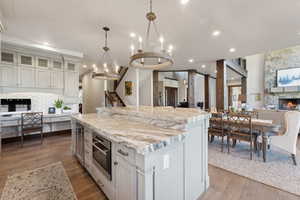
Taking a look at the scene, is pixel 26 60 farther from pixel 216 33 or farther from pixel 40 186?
pixel 216 33

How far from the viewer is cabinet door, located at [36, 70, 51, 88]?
444cm

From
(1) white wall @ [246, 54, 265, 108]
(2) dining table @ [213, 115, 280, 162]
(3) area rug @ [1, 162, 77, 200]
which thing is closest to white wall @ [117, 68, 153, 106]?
(2) dining table @ [213, 115, 280, 162]

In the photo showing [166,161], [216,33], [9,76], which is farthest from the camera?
[9,76]

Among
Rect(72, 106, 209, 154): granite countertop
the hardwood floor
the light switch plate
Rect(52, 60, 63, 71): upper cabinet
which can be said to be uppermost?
Rect(52, 60, 63, 71): upper cabinet

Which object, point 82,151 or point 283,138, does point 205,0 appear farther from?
point 82,151

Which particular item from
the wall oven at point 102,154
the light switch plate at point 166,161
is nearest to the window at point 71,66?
the wall oven at point 102,154

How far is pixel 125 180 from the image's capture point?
133cm

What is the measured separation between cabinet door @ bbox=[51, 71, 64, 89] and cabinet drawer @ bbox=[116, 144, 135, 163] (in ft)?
14.9

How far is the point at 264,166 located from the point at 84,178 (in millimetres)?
3326

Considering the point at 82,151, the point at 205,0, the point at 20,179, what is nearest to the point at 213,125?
the point at 205,0

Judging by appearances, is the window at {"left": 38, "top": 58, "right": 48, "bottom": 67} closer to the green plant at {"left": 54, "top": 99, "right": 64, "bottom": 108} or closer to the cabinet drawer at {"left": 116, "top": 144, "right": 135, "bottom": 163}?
the green plant at {"left": 54, "top": 99, "right": 64, "bottom": 108}

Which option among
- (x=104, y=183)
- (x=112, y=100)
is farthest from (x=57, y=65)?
(x=104, y=183)

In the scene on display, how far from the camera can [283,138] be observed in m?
2.77

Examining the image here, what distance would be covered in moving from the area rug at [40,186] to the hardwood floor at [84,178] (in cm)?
10
